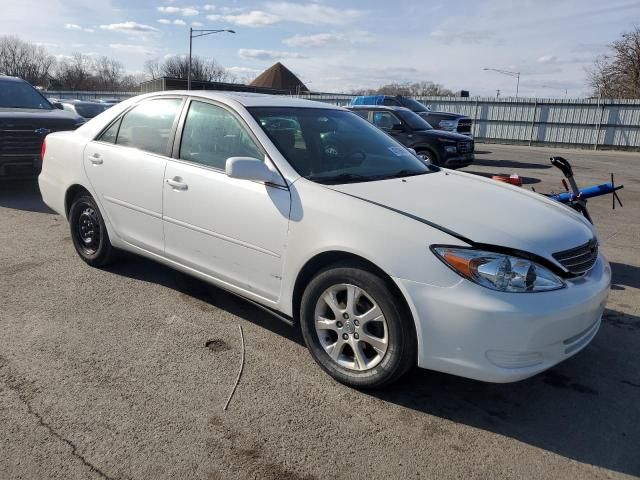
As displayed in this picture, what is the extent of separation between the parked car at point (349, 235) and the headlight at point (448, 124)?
14704 mm

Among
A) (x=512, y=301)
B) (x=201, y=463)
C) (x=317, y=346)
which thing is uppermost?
(x=512, y=301)

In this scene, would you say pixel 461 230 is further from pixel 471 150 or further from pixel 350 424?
pixel 471 150

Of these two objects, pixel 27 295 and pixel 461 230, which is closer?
pixel 461 230

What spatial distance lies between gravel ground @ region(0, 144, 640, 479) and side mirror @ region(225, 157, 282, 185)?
115 centimetres

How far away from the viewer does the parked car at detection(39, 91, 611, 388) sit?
263cm

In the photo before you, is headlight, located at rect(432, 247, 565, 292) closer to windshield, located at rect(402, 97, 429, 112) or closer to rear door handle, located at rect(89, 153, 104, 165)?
rear door handle, located at rect(89, 153, 104, 165)

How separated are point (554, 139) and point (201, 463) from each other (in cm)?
2876

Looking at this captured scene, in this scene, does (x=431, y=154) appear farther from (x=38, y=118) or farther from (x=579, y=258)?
(x=579, y=258)

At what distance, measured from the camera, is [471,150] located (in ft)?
43.3

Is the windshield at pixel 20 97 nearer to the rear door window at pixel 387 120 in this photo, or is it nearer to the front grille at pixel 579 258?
the rear door window at pixel 387 120

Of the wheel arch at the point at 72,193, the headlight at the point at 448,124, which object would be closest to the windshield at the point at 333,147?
the wheel arch at the point at 72,193

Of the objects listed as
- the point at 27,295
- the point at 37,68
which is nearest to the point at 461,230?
the point at 27,295

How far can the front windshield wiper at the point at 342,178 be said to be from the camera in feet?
10.8

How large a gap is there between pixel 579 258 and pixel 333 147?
1.80m
